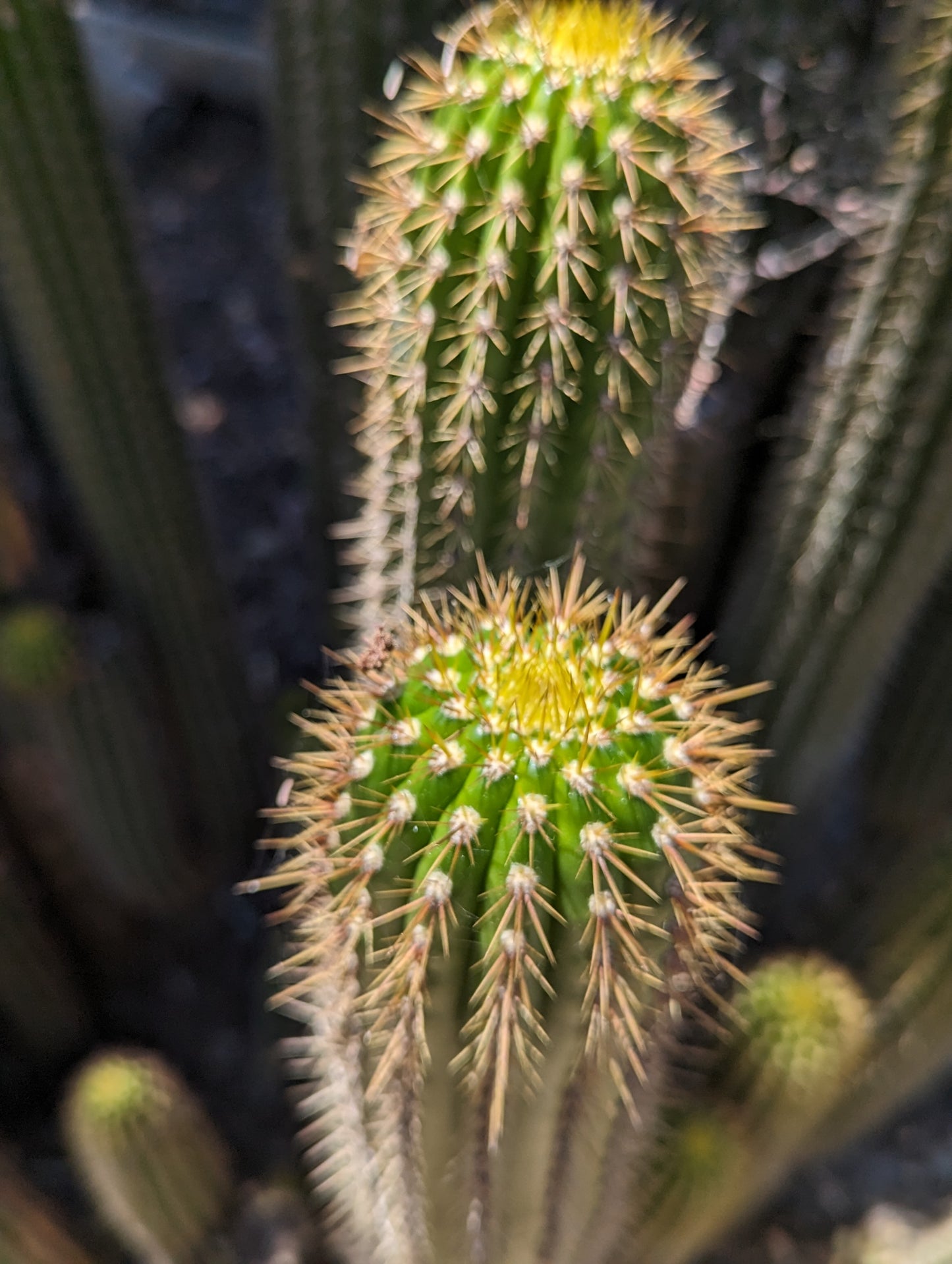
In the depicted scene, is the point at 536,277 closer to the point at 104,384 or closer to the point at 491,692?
the point at 491,692

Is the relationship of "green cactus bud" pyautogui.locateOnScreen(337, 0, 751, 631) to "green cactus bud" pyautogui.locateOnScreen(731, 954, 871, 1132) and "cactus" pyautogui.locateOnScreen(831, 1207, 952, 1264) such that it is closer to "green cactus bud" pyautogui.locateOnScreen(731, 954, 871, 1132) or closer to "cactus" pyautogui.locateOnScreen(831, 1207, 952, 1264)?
"green cactus bud" pyautogui.locateOnScreen(731, 954, 871, 1132)

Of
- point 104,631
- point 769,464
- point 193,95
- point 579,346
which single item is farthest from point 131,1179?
point 193,95

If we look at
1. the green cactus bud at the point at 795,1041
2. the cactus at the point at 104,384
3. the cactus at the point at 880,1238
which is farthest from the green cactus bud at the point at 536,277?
the cactus at the point at 880,1238

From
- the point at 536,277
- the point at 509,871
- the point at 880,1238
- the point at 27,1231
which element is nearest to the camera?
the point at 509,871

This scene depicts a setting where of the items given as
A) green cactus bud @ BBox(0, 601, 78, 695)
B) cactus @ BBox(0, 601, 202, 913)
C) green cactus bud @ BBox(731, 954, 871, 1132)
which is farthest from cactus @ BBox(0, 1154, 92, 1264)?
green cactus bud @ BBox(731, 954, 871, 1132)

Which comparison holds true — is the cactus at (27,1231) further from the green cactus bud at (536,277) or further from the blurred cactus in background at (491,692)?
the green cactus bud at (536,277)

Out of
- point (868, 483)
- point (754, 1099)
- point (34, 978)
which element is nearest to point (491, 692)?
point (868, 483)
